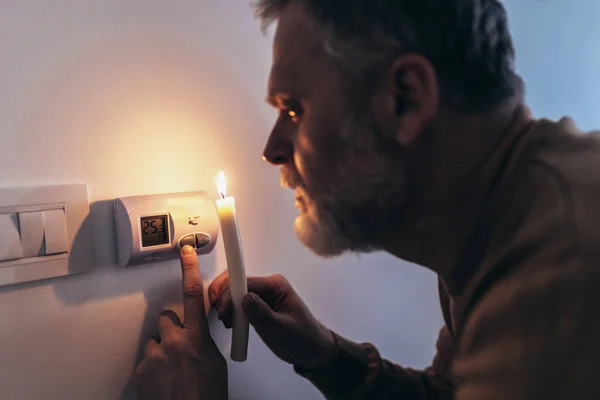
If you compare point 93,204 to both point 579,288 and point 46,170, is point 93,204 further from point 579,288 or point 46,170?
point 579,288

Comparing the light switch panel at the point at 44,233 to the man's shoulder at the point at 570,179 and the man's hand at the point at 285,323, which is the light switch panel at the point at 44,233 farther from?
the man's shoulder at the point at 570,179

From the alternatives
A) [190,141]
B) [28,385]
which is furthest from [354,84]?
[28,385]

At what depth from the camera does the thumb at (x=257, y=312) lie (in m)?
0.60

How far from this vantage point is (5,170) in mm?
512

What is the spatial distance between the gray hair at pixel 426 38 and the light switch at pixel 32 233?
36cm

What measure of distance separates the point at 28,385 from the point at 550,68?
1189 millimetres

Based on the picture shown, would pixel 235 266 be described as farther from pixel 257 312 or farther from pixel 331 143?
pixel 331 143

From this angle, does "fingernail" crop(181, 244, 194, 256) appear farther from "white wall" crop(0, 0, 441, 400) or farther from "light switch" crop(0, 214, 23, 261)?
"light switch" crop(0, 214, 23, 261)

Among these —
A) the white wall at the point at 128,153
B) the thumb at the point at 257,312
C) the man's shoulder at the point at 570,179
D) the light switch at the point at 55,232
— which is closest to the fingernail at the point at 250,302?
the thumb at the point at 257,312

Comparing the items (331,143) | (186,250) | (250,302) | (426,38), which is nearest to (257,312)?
(250,302)

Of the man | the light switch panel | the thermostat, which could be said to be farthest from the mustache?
the light switch panel

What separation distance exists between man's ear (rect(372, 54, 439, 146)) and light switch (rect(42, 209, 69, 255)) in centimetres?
36

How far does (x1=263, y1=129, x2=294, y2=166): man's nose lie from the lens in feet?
1.88

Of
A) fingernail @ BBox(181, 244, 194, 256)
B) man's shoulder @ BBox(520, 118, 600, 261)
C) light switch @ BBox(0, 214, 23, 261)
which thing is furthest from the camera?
fingernail @ BBox(181, 244, 194, 256)
